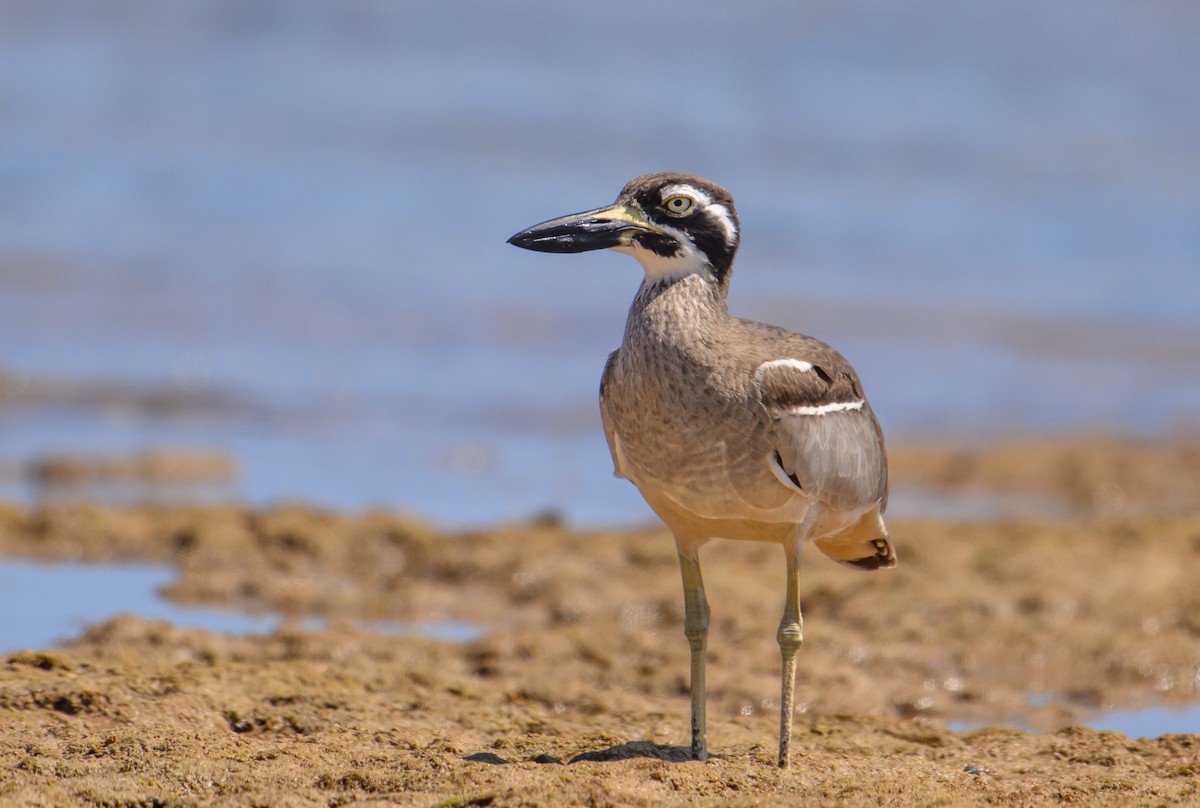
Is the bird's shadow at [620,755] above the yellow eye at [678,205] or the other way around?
the other way around

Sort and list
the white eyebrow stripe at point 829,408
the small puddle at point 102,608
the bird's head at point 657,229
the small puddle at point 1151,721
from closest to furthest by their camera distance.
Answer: the white eyebrow stripe at point 829,408 → the bird's head at point 657,229 → the small puddle at point 1151,721 → the small puddle at point 102,608

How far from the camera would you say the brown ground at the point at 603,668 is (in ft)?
16.8

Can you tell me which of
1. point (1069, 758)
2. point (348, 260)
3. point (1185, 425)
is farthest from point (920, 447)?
point (348, 260)

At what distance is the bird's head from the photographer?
5.71m

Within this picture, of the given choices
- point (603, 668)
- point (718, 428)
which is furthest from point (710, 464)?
point (603, 668)

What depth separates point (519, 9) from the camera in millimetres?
31859

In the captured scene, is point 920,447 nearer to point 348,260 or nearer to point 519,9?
point 348,260

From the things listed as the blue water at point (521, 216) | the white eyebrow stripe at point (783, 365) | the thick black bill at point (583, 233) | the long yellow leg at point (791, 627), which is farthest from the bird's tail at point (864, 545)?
the blue water at point (521, 216)

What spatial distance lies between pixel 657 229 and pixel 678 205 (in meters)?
0.11

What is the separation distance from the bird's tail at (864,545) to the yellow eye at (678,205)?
1362 mm

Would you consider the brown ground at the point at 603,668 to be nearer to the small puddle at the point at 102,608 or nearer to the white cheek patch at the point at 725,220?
the small puddle at the point at 102,608

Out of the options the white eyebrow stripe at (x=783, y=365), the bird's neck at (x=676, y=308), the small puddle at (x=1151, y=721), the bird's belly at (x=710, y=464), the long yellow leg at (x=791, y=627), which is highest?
the bird's neck at (x=676, y=308)

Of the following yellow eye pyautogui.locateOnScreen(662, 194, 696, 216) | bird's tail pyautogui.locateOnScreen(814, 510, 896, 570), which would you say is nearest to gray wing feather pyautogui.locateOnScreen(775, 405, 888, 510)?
bird's tail pyautogui.locateOnScreen(814, 510, 896, 570)

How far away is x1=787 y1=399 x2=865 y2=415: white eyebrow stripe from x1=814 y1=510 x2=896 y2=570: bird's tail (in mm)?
436
